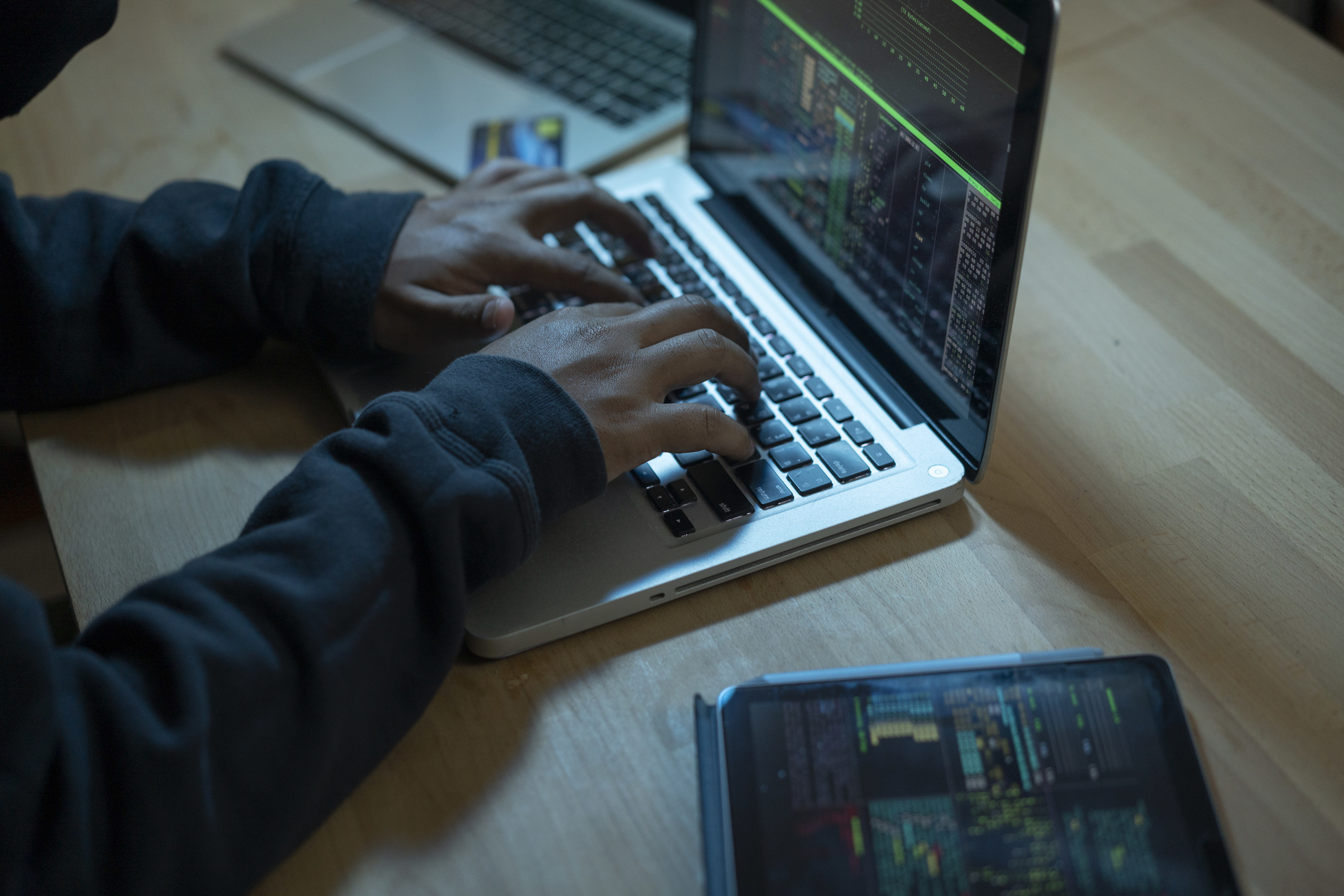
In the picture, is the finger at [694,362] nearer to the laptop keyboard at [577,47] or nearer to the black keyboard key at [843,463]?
the black keyboard key at [843,463]

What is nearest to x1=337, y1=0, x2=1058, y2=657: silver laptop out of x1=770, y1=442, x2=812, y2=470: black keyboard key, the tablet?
x1=770, y1=442, x2=812, y2=470: black keyboard key

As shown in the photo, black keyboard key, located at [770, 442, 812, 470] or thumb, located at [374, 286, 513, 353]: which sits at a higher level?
thumb, located at [374, 286, 513, 353]

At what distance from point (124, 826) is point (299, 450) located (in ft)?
1.01

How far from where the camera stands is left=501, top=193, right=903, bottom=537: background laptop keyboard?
0.62m

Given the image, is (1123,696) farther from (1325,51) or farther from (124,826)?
(1325,51)

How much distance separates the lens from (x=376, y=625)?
1.66ft

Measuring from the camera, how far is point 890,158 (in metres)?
0.64

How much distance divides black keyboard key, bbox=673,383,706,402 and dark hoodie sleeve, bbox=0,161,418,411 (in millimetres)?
223

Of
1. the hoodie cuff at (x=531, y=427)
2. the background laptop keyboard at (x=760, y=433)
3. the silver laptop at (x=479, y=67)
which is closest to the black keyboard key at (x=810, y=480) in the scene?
the background laptop keyboard at (x=760, y=433)

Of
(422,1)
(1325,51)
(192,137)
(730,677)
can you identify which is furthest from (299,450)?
(1325,51)

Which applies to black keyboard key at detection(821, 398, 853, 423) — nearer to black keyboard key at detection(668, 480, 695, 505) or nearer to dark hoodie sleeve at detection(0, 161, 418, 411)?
black keyboard key at detection(668, 480, 695, 505)

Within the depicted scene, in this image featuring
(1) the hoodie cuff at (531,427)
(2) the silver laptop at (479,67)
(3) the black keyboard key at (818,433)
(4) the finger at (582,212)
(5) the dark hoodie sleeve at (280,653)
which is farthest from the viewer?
(2) the silver laptop at (479,67)

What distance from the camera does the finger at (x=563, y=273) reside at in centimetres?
73

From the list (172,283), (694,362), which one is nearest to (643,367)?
(694,362)
